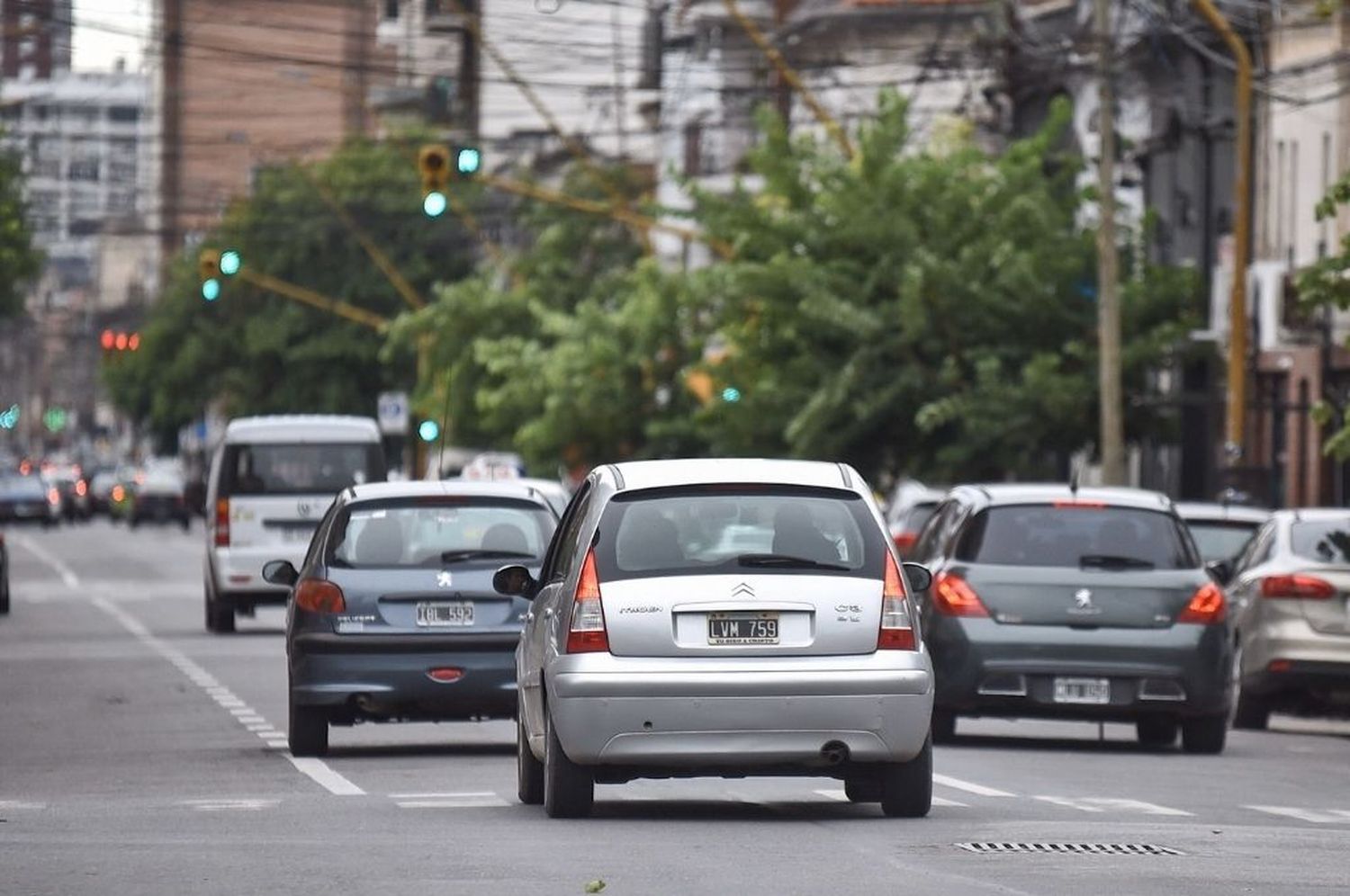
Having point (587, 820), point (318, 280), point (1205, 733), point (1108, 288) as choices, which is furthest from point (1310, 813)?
point (318, 280)

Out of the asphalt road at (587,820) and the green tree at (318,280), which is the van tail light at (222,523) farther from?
the green tree at (318,280)

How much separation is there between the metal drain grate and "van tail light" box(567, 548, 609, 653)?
1.83m

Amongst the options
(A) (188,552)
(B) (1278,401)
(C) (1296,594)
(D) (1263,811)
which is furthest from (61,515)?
(D) (1263,811)

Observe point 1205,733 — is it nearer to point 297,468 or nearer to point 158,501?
point 297,468

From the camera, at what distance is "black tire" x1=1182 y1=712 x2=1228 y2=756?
2203 cm

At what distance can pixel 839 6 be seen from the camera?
7456cm

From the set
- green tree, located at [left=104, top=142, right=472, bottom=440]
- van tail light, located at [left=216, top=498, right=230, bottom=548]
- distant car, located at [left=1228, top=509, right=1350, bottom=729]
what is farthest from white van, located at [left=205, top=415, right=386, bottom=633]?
green tree, located at [left=104, top=142, right=472, bottom=440]

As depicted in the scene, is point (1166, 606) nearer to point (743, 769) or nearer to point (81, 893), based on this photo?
point (743, 769)

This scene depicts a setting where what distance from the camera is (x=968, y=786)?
719 inches

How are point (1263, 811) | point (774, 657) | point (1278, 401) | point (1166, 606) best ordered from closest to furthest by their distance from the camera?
point (774, 657)
point (1263, 811)
point (1166, 606)
point (1278, 401)

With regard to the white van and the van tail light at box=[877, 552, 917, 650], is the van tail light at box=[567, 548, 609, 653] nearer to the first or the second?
the van tail light at box=[877, 552, 917, 650]

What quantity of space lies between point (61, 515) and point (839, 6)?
44.2m

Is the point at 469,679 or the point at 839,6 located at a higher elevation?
the point at 839,6

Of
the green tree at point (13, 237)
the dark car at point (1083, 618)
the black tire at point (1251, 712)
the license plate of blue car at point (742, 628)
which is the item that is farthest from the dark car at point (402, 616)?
the green tree at point (13, 237)
